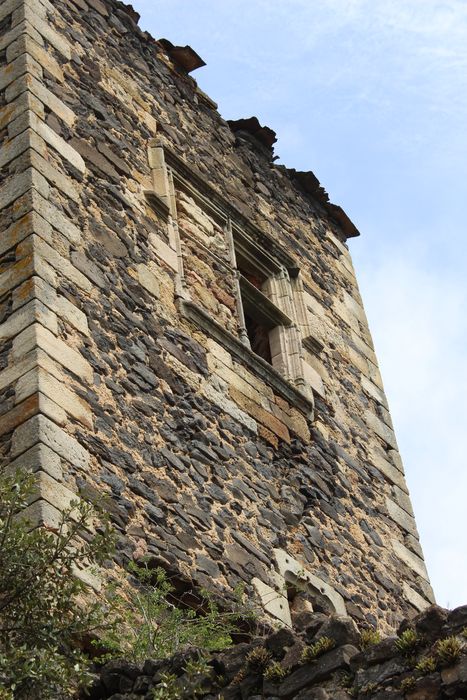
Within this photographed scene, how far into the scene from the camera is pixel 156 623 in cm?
671

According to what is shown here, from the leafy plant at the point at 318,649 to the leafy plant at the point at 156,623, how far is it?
51 cm

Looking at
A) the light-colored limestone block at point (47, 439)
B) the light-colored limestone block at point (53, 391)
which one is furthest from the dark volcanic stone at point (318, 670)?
the light-colored limestone block at point (53, 391)

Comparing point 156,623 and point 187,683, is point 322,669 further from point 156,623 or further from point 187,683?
point 156,623

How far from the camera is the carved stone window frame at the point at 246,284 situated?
30.4 ft

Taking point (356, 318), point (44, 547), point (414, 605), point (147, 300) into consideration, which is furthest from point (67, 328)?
point (356, 318)

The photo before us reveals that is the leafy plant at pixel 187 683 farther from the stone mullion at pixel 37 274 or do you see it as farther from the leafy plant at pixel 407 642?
the stone mullion at pixel 37 274

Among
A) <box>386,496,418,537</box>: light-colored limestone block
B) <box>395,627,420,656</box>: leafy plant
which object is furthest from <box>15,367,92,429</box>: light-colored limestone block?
<box>386,496,418,537</box>: light-colored limestone block

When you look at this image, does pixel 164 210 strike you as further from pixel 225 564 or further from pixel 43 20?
pixel 225 564

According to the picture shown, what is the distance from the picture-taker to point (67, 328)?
25.0 feet

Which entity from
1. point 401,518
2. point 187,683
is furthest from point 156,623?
point 401,518

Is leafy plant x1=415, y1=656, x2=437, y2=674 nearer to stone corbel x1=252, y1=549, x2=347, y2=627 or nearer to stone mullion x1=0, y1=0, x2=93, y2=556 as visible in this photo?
stone mullion x1=0, y1=0, x2=93, y2=556

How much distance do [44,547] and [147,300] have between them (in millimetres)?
2933

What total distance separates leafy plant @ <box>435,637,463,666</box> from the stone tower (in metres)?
2.09

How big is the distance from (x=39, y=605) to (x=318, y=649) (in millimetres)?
1126
